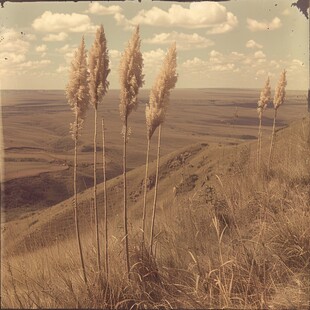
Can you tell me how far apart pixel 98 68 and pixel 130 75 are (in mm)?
213

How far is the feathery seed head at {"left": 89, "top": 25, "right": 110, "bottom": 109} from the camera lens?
276 cm

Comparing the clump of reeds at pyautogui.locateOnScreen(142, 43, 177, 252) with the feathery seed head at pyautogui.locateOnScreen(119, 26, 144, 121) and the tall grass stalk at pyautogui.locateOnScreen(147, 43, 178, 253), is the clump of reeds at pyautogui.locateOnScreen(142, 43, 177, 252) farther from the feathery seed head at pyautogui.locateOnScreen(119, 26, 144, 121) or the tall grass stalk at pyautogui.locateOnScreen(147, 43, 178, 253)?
the feathery seed head at pyautogui.locateOnScreen(119, 26, 144, 121)

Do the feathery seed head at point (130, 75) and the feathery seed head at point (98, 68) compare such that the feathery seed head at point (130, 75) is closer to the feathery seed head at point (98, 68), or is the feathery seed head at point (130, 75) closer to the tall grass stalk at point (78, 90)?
the feathery seed head at point (98, 68)

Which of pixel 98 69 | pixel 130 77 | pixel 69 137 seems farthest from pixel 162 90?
pixel 69 137

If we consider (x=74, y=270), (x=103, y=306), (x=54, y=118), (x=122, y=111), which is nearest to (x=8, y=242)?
(x=74, y=270)

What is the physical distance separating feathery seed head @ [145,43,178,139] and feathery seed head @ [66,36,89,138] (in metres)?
0.43

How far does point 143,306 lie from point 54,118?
310ft

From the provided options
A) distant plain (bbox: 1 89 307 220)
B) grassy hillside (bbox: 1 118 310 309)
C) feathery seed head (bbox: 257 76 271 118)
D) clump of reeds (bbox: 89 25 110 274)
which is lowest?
distant plain (bbox: 1 89 307 220)

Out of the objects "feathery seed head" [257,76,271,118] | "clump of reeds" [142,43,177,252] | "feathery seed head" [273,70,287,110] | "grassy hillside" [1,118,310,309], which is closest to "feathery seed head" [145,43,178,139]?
"clump of reeds" [142,43,177,252]

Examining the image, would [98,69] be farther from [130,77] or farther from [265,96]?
[265,96]

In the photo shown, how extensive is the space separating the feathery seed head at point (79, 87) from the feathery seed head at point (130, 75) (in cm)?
24

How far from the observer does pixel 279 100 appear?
6.70 m

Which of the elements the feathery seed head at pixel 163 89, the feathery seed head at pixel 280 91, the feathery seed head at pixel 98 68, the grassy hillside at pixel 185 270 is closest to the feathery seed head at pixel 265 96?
the feathery seed head at pixel 280 91

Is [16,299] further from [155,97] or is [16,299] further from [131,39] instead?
[131,39]
